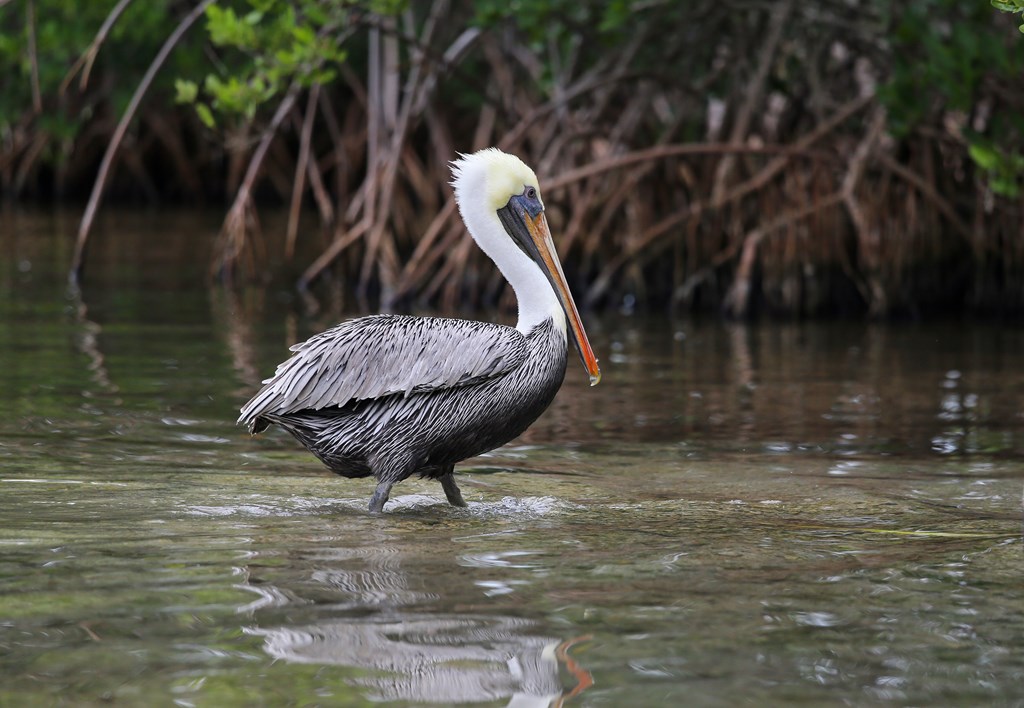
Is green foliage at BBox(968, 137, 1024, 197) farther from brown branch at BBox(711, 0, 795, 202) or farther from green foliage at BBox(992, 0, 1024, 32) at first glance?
green foliage at BBox(992, 0, 1024, 32)

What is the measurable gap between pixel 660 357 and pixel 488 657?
6.37 m

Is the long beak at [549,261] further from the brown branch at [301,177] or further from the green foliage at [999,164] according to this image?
the brown branch at [301,177]

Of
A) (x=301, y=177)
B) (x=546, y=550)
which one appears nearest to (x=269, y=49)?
(x=301, y=177)

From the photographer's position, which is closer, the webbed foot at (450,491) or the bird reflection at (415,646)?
the bird reflection at (415,646)

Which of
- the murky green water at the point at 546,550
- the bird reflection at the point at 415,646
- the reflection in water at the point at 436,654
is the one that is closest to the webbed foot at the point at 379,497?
the murky green water at the point at 546,550

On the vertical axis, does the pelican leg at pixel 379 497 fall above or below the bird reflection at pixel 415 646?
above

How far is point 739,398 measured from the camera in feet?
28.5

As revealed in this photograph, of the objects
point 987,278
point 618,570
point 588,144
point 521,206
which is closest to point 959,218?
point 987,278

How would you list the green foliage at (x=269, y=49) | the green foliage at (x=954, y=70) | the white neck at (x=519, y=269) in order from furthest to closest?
the green foliage at (x=954, y=70), the green foliage at (x=269, y=49), the white neck at (x=519, y=269)

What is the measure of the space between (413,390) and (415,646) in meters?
1.67

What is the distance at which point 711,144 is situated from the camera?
39.2ft

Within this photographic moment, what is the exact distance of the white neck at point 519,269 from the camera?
577cm

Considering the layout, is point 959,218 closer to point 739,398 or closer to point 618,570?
point 739,398

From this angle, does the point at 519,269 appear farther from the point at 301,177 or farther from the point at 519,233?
the point at 301,177
